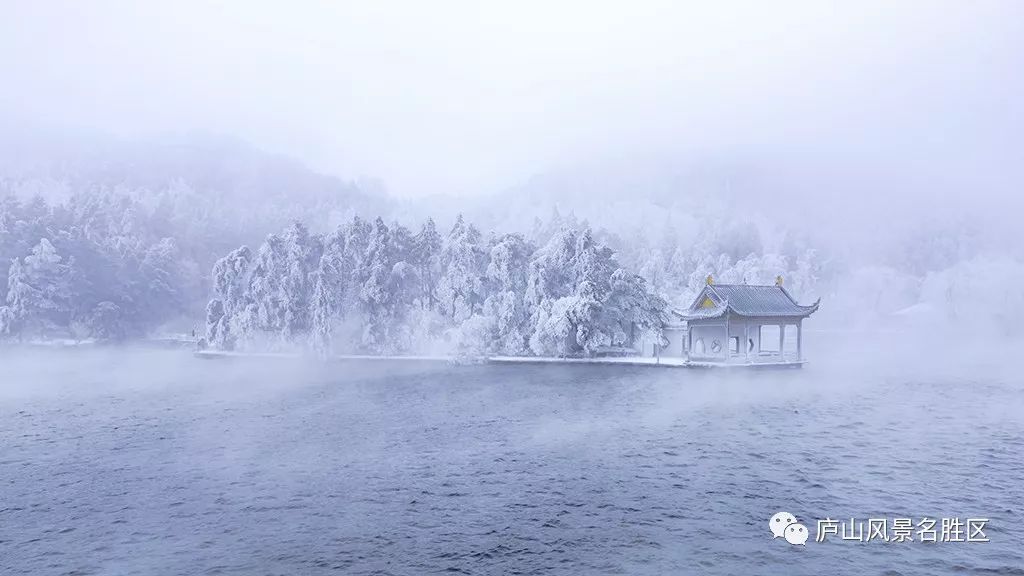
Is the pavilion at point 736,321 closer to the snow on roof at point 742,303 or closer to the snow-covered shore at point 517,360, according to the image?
the snow on roof at point 742,303

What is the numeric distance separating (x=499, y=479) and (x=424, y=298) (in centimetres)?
5095

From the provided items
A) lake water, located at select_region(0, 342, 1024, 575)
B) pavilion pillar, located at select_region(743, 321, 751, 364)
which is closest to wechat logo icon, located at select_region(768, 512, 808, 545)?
lake water, located at select_region(0, 342, 1024, 575)

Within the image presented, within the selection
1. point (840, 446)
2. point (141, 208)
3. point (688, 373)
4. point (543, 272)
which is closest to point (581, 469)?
point (840, 446)

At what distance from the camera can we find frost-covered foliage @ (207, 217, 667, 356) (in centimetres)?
6375

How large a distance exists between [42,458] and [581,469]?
1958 cm

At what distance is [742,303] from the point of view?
55.1m

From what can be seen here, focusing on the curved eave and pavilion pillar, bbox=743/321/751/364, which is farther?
pavilion pillar, bbox=743/321/751/364

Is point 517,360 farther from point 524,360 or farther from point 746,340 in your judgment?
point 746,340

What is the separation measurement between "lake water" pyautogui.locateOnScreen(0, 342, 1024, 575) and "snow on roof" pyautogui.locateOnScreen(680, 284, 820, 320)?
41.4ft

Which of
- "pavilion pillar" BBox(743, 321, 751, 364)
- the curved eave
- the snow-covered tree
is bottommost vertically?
"pavilion pillar" BBox(743, 321, 751, 364)

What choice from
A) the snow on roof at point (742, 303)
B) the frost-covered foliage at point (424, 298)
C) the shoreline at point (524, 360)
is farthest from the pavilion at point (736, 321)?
the frost-covered foliage at point (424, 298)

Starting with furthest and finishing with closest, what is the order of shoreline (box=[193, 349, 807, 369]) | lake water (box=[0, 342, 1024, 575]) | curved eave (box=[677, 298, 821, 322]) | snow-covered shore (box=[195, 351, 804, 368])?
snow-covered shore (box=[195, 351, 804, 368]), shoreline (box=[193, 349, 807, 369]), curved eave (box=[677, 298, 821, 322]), lake water (box=[0, 342, 1024, 575])

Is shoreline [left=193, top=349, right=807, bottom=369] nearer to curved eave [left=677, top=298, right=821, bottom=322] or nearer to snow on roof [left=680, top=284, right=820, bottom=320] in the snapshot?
curved eave [left=677, top=298, right=821, bottom=322]

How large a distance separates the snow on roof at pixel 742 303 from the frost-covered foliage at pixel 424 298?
8.81m
